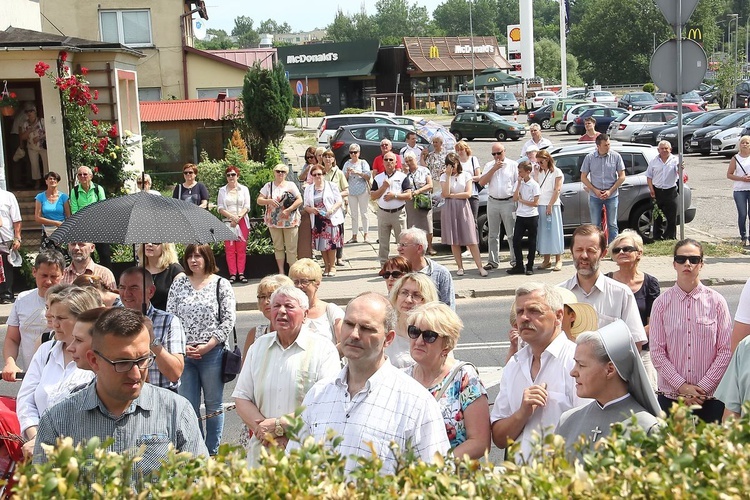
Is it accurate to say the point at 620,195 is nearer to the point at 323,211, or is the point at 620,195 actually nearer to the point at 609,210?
the point at 609,210

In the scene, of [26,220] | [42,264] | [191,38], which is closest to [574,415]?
[42,264]

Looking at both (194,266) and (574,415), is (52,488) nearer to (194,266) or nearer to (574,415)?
(574,415)

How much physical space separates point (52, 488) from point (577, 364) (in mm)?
2806

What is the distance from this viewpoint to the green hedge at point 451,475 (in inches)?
125

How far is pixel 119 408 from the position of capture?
4758 millimetres

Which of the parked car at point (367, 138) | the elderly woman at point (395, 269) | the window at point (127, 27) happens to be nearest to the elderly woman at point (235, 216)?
the elderly woman at point (395, 269)

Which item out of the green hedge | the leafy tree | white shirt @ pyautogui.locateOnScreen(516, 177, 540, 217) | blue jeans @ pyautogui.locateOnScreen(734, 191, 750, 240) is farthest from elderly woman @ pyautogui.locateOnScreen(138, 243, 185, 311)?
the leafy tree

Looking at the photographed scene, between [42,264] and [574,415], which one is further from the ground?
[42,264]

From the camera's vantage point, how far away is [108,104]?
21.2 m

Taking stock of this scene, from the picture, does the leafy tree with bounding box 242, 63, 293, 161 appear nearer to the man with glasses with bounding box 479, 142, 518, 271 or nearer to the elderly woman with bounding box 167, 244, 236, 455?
the man with glasses with bounding box 479, 142, 518, 271

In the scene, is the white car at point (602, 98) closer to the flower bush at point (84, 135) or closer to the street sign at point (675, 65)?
the flower bush at point (84, 135)

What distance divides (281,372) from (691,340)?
2.80 metres

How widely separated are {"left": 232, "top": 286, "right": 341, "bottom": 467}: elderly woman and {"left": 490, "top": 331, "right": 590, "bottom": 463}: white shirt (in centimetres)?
108

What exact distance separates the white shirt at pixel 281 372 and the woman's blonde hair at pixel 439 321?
80 centimetres
